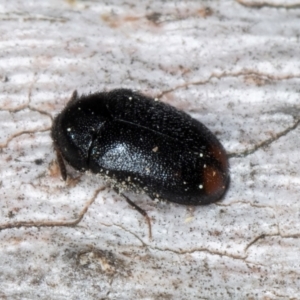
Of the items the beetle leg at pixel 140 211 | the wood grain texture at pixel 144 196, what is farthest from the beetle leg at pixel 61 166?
the beetle leg at pixel 140 211

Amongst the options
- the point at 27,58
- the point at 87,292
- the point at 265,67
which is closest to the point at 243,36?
the point at 265,67

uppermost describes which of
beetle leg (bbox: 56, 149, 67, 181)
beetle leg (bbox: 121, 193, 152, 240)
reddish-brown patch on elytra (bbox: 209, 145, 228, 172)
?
reddish-brown patch on elytra (bbox: 209, 145, 228, 172)

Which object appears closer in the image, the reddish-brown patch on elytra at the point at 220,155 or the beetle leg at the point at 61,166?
the reddish-brown patch on elytra at the point at 220,155

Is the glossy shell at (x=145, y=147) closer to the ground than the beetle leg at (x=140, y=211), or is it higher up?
higher up

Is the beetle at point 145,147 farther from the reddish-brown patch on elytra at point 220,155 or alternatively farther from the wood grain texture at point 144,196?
the wood grain texture at point 144,196

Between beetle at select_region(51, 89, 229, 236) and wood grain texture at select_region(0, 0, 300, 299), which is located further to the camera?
wood grain texture at select_region(0, 0, 300, 299)

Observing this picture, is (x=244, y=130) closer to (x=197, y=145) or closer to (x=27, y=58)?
(x=197, y=145)

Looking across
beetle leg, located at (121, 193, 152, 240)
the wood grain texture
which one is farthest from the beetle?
the wood grain texture

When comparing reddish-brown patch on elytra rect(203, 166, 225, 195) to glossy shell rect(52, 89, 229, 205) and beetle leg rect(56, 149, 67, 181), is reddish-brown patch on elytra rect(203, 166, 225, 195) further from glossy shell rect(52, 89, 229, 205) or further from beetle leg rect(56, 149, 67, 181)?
beetle leg rect(56, 149, 67, 181)
